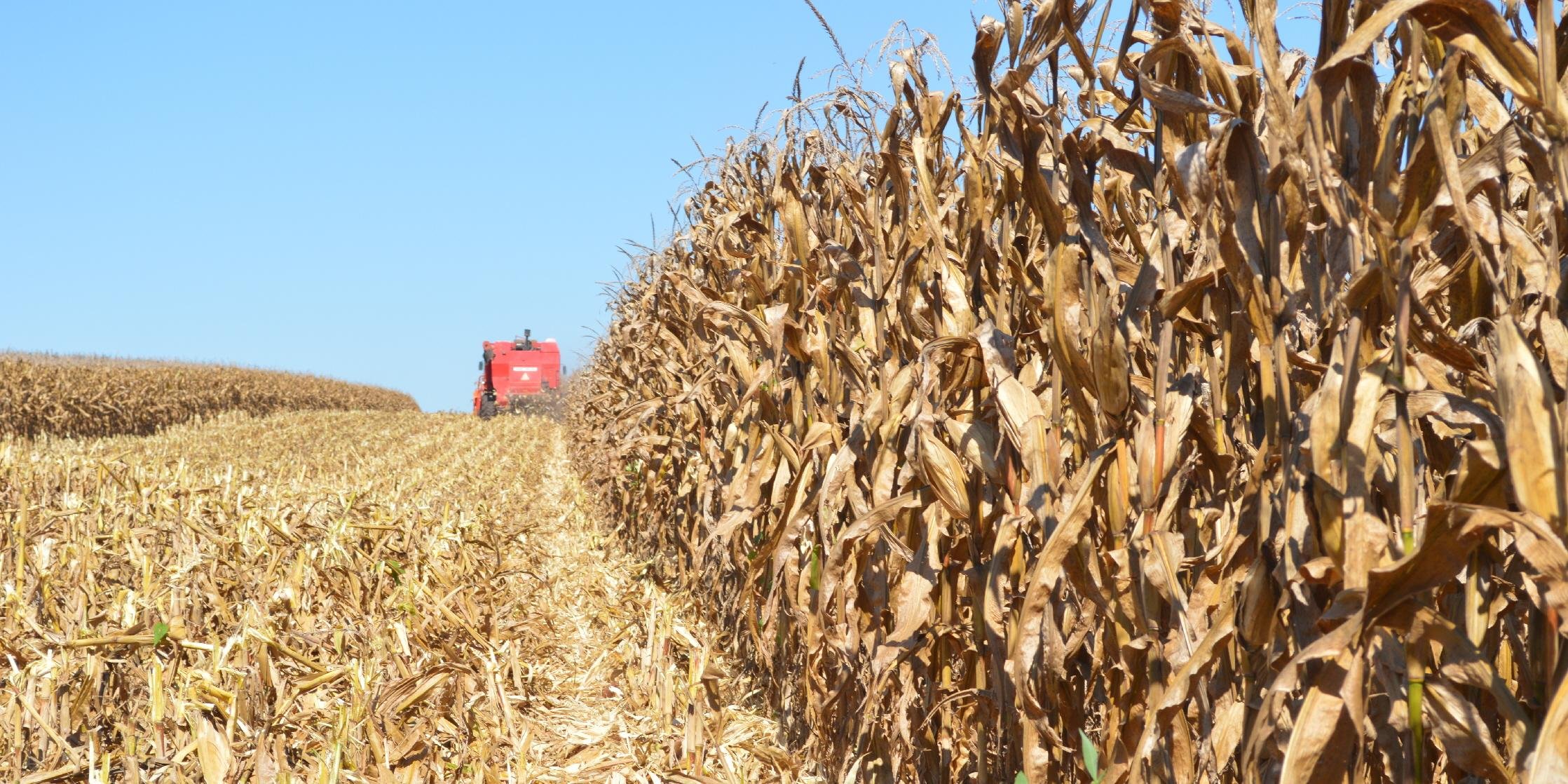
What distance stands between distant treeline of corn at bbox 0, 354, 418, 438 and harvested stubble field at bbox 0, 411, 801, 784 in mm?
16978

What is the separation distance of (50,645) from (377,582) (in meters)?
1.42

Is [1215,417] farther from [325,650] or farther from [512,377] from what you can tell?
[512,377]

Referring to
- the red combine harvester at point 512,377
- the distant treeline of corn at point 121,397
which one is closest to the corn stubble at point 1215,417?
the distant treeline of corn at point 121,397

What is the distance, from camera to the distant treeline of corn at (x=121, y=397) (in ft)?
71.4

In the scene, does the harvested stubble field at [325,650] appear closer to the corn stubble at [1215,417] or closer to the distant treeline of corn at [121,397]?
the corn stubble at [1215,417]

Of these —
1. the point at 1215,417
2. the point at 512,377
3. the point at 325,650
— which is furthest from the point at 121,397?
the point at 1215,417

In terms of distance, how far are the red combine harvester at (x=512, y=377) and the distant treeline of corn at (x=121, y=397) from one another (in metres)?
6.58

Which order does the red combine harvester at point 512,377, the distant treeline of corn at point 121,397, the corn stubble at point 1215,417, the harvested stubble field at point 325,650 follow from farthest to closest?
the red combine harvester at point 512,377, the distant treeline of corn at point 121,397, the harvested stubble field at point 325,650, the corn stubble at point 1215,417

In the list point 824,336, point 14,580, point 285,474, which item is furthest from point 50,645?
point 285,474

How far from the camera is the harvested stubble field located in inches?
130

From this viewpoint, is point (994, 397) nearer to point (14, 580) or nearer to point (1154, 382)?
point (1154, 382)

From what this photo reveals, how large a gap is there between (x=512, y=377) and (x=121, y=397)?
884cm

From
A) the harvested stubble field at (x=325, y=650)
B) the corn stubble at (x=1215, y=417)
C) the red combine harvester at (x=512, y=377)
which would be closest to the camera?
the corn stubble at (x=1215, y=417)

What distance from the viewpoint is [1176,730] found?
1983mm
